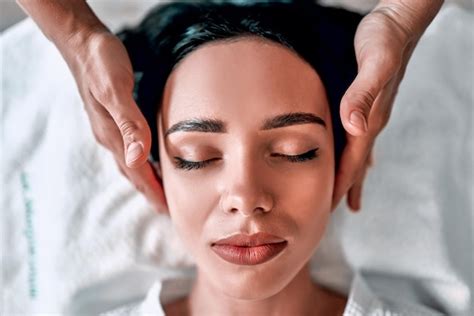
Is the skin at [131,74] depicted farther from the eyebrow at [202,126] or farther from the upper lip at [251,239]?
the upper lip at [251,239]

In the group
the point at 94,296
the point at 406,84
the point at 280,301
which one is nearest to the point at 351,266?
the point at 280,301

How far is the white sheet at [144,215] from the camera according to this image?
4.57ft

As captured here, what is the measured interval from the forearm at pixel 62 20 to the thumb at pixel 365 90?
16.8 inches

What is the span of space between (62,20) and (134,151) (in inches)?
11.1

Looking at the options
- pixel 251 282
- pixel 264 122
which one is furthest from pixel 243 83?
pixel 251 282

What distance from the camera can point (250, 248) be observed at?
3.44 ft

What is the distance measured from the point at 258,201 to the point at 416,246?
50cm

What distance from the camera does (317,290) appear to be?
131 centimetres

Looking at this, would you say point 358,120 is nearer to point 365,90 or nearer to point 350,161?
point 365,90

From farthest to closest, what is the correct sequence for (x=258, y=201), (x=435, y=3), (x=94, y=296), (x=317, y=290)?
1. (x=94, y=296)
2. (x=317, y=290)
3. (x=435, y=3)
4. (x=258, y=201)

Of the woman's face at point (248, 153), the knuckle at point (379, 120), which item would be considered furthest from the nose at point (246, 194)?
the knuckle at point (379, 120)

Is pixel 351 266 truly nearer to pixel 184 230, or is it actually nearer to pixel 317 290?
pixel 317 290

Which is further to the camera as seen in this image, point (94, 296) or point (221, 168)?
point (94, 296)

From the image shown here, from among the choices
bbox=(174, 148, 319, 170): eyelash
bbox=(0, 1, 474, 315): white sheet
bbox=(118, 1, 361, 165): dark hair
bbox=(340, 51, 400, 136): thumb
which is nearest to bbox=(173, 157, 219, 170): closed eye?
bbox=(174, 148, 319, 170): eyelash
